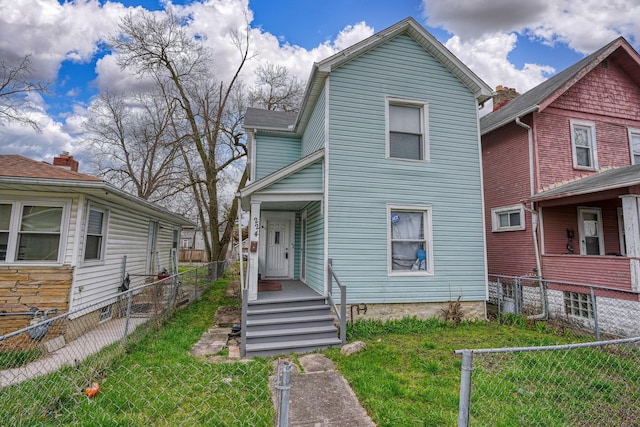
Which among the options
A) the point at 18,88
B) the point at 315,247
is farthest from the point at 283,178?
the point at 18,88

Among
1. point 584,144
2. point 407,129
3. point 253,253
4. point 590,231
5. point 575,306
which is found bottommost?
point 575,306

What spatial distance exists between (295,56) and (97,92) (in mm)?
12499

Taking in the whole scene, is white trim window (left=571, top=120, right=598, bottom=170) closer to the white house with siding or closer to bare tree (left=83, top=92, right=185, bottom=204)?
the white house with siding

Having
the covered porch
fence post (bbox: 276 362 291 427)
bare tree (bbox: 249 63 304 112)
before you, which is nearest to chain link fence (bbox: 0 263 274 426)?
fence post (bbox: 276 362 291 427)

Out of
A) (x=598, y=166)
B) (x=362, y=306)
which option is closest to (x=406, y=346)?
(x=362, y=306)

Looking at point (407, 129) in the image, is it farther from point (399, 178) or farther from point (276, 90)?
point (276, 90)

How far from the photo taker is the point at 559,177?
951 centimetres

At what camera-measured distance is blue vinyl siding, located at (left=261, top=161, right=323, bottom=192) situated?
6.96 m

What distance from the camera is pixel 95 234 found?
288 inches

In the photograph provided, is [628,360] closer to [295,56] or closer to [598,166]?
[598,166]

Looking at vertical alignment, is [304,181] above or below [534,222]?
above

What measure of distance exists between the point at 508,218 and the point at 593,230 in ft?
7.91

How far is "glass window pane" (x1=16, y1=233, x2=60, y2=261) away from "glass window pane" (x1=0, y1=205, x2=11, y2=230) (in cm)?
38

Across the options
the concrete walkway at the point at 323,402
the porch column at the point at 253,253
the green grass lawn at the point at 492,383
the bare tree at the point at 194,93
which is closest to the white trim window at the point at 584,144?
the green grass lawn at the point at 492,383
